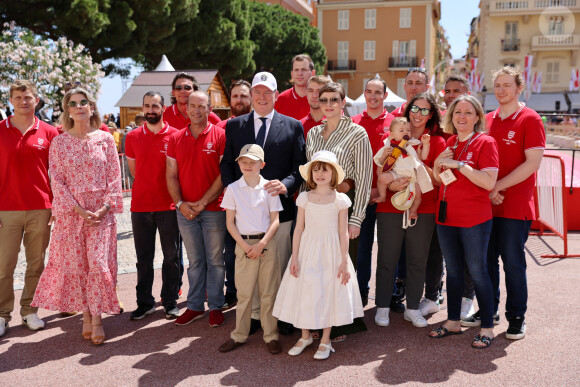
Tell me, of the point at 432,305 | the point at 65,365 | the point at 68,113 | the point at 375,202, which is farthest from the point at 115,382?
the point at 432,305

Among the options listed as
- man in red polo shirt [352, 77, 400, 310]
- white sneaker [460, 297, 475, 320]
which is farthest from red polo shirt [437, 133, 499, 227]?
white sneaker [460, 297, 475, 320]

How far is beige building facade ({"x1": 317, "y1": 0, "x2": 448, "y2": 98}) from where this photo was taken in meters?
52.2

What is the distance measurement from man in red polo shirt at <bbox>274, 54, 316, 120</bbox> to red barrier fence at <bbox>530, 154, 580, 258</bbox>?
13.4 feet

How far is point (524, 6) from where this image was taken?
49.7 meters

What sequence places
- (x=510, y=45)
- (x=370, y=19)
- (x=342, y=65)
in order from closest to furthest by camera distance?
(x=510, y=45), (x=370, y=19), (x=342, y=65)

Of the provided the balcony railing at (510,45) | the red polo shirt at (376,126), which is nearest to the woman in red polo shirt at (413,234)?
the red polo shirt at (376,126)

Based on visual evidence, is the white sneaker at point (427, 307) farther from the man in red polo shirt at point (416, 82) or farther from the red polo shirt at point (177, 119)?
the red polo shirt at point (177, 119)

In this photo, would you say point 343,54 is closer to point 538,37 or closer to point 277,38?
point 277,38

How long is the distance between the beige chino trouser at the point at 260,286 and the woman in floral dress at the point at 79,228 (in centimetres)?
115

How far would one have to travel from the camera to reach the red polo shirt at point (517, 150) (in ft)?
→ 13.9

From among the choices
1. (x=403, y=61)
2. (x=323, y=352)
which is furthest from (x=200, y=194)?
(x=403, y=61)

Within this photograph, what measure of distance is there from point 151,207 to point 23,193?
1150 millimetres

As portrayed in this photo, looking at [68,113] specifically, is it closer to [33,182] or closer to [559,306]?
[33,182]

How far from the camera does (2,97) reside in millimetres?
16609
